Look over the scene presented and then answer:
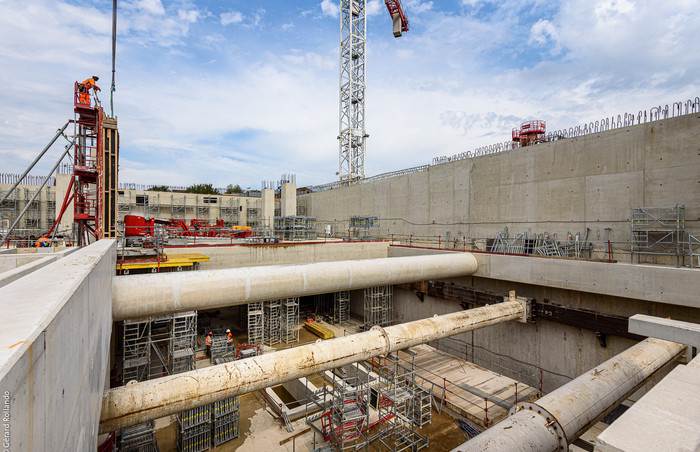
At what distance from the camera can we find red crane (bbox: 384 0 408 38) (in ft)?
121

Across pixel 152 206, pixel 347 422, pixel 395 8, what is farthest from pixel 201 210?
pixel 347 422

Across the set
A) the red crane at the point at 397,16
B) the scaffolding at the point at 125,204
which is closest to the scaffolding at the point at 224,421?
the scaffolding at the point at 125,204

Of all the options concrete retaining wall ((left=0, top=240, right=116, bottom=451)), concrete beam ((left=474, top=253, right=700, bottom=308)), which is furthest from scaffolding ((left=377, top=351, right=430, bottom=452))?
concrete retaining wall ((left=0, top=240, right=116, bottom=451))

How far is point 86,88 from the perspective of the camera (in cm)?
1126

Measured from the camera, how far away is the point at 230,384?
5.71 metres

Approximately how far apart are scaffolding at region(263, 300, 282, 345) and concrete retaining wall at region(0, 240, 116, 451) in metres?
15.0

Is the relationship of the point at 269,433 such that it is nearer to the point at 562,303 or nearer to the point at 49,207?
the point at 562,303

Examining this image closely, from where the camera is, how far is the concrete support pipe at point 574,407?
4.31m

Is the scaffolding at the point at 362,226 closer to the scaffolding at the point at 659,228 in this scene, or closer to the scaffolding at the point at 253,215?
the scaffolding at the point at 659,228

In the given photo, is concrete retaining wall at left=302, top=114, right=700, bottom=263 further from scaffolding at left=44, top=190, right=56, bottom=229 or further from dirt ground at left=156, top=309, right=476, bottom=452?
scaffolding at left=44, top=190, right=56, bottom=229

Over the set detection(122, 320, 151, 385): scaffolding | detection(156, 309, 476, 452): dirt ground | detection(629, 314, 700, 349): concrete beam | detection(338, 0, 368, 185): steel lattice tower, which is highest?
detection(338, 0, 368, 185): steel lattice tower

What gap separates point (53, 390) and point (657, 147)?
56.4 feet

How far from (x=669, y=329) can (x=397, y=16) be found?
41796 mm

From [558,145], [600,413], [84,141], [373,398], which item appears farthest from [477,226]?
[84,141]
